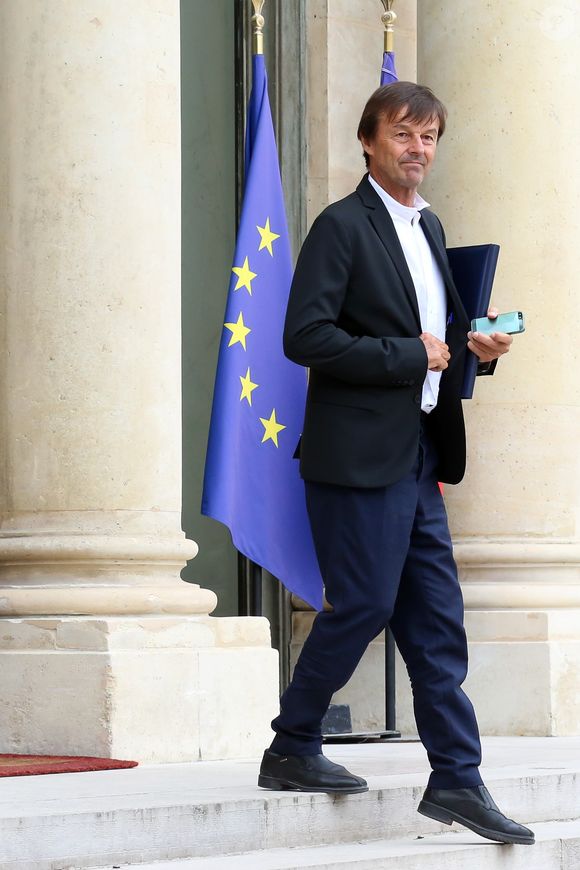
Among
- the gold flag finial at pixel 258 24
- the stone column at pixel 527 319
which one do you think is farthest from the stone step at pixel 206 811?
the gold flag finial at pixel 258 24

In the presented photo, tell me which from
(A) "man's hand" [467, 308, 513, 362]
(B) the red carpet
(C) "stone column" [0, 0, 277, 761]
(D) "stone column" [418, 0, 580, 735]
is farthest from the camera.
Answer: (D) "stone column" [418, 0, 580, 735]

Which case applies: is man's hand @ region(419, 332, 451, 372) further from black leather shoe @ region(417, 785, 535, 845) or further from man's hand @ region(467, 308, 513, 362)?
black leather shoe @ region(417, 785, 535, 845)

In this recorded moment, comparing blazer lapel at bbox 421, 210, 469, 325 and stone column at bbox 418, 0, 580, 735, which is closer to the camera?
blazer lapel at bbox 421, 210, 469, 325

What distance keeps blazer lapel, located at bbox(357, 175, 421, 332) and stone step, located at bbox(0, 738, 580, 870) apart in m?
1.44

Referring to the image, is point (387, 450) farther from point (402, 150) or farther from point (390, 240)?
point (402, 150)

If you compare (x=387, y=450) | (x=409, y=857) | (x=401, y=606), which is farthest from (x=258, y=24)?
(x=409, y=857)

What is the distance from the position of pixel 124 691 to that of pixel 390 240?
A: 2221mm

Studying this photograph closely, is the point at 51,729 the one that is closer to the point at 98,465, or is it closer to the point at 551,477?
the point at 98,465

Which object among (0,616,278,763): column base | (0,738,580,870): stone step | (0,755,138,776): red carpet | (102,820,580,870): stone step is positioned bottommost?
(102,820,580,870): stone step

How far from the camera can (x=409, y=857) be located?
15.3 ft

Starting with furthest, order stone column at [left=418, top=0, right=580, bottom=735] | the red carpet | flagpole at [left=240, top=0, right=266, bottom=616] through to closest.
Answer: stone column at [left=418, top=0, right=580, bottom=735]
flagpole at [left=240, top=0, right=266, bottom=616]
the red carpet

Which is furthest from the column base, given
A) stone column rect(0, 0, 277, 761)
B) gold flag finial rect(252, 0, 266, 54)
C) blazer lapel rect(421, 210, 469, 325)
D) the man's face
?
gold flag finial rect(252, 0, 266, 54)

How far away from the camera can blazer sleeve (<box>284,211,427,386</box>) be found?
470 centimetres

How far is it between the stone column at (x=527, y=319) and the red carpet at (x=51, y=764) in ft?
8.81
